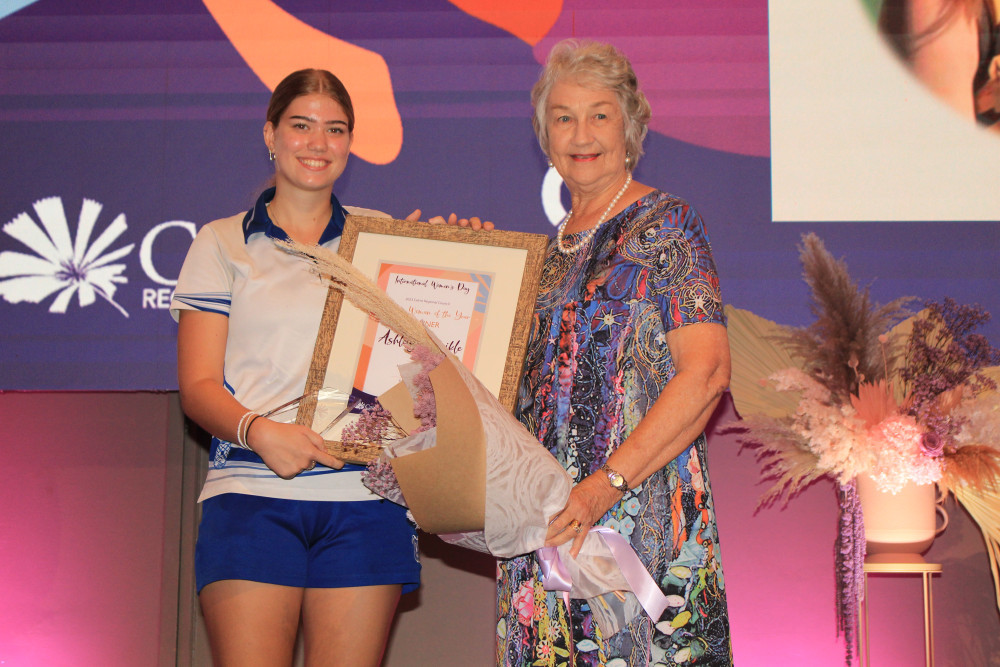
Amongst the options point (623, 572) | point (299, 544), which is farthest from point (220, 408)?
point (623, 572)

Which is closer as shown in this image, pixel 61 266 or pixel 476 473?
pixel 476 473

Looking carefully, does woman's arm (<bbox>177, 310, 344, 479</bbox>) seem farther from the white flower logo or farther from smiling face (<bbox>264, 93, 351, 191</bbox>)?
the white flower logo

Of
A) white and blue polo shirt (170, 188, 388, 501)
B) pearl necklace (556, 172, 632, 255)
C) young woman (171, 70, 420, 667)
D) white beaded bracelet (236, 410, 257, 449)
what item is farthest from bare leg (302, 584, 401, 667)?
pearl necklace (556, 172, 632, 255)

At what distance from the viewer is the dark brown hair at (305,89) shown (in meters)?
1.93

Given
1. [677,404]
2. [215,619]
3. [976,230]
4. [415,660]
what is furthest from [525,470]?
[976,230]

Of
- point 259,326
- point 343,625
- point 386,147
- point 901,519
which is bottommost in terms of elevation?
point 343,625

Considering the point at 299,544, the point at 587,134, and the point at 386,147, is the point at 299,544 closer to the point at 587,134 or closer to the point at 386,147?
the point at 587,134

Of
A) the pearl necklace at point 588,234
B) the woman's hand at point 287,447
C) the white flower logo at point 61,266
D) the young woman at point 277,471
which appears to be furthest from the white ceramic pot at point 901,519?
the white flower logo at point 61,266

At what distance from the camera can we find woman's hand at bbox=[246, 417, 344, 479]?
167 cm

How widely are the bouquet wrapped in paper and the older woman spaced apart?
0.07m

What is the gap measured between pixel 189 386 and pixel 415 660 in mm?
1727

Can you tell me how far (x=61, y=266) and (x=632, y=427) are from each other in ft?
7.58

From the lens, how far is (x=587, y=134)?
1.75 meters

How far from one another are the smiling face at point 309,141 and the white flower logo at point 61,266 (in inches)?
55.0
